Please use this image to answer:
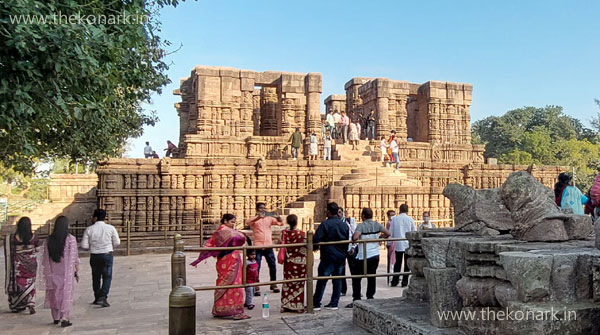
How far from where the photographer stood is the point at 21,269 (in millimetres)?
6695

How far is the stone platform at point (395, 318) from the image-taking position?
14.9 ft

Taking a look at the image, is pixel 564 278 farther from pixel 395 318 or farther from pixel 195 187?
pixel 195 187

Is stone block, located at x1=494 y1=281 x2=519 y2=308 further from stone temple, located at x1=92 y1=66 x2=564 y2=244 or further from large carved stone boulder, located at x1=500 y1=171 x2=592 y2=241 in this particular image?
stone temple, located at x1=92 y1=66 x2=564 y2=244

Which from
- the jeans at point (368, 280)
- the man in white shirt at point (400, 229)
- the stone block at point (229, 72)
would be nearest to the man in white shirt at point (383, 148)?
the stone block at point (229, 72)

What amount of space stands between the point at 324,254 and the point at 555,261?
337cm

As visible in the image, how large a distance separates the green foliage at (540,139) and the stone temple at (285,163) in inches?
706

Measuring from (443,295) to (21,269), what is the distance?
5.57m

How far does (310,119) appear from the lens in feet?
68.4

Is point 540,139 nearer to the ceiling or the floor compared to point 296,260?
nearer to the ceiling

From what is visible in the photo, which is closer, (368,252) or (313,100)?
(368,252)

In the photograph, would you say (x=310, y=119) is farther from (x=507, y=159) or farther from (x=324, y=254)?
(x=507, y=159)

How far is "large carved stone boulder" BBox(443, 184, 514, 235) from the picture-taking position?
5.11 m

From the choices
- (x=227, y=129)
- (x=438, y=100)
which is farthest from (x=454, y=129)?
(x=227, y=129)

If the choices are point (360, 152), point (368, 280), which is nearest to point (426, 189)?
point (360, 152)
